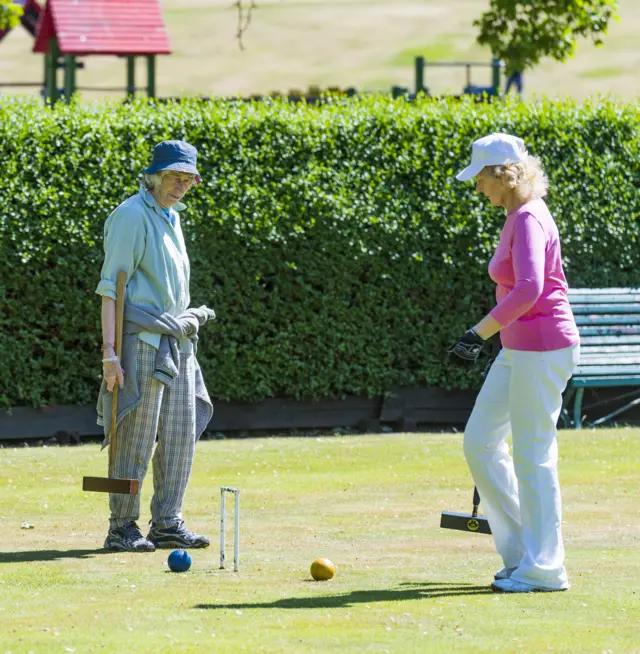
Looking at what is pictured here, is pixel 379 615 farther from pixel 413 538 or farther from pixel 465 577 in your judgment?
pixel 413 538

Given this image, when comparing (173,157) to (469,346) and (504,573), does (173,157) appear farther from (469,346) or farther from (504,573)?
(504,573)

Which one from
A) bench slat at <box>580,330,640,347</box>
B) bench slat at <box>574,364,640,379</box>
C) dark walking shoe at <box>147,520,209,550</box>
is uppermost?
bench slat at <box>580,330,640,347</box>

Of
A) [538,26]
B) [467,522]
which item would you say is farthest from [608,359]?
Answer: [467,522]

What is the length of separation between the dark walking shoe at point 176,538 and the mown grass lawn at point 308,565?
11cm

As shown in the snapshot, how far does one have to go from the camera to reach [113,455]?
7.43 meters

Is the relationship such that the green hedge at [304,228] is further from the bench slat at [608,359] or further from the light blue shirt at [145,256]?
the light blue shirt at [145,256]

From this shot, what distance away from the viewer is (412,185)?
42.5 ft

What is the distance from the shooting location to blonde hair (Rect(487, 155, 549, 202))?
6.29m

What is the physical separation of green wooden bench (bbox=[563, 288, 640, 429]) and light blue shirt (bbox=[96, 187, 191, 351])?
6380 mm

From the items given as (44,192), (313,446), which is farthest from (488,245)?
(44,192)

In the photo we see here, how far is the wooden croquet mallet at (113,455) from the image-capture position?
7.16 metres

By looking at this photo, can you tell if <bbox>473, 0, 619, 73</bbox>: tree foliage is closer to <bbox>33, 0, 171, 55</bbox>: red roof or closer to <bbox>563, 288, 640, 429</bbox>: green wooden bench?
<bbox>563, 288, 640, 429</bbox>: green wooden bench

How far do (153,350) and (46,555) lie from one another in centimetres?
114

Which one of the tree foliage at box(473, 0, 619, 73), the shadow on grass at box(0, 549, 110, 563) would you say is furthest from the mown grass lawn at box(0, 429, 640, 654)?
the tree foliage at box(473, 0, 619, 73)
